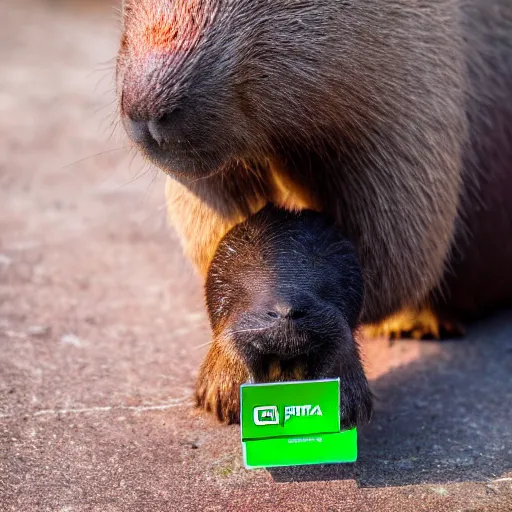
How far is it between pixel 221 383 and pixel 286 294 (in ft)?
1.53

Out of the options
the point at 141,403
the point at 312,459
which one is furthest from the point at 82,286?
the point at 312,459

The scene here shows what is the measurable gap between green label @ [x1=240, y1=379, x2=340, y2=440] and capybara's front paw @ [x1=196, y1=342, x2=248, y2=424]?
27cm

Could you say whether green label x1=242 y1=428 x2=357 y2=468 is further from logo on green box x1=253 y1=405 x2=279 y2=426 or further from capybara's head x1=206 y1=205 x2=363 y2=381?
capybara's head x1=206 y1=205 x2=363 y2=381

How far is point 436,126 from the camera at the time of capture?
3.84 m

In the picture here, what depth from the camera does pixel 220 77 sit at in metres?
3.15

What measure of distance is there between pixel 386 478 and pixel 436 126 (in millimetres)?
1454

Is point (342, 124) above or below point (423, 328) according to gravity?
above

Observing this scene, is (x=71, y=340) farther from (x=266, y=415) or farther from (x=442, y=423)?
(x=442, y=423)

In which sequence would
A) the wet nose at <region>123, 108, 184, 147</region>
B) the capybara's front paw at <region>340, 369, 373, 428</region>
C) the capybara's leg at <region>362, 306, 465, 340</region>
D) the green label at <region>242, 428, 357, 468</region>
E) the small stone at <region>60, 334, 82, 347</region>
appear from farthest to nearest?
the capybara's leg at <region>362, 306, 465, 340</region> → the small stone at <region>60, 334, 82, 347</region> → the capybara's front paw at <region>340, 369, 373, 428</region> → the green label at <region>242, 428, 357, 468</region> → the wet nose at <region>123, 108, 184, 147</region>

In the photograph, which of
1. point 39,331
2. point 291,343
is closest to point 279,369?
point 291,343

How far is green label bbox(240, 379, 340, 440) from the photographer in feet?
10.3

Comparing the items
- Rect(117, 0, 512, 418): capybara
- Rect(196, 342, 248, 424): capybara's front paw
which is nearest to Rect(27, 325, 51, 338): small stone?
Rect(117, 0, 512, 418): capybara

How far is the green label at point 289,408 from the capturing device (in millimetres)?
3150

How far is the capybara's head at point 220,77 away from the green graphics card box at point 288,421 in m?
0.82
